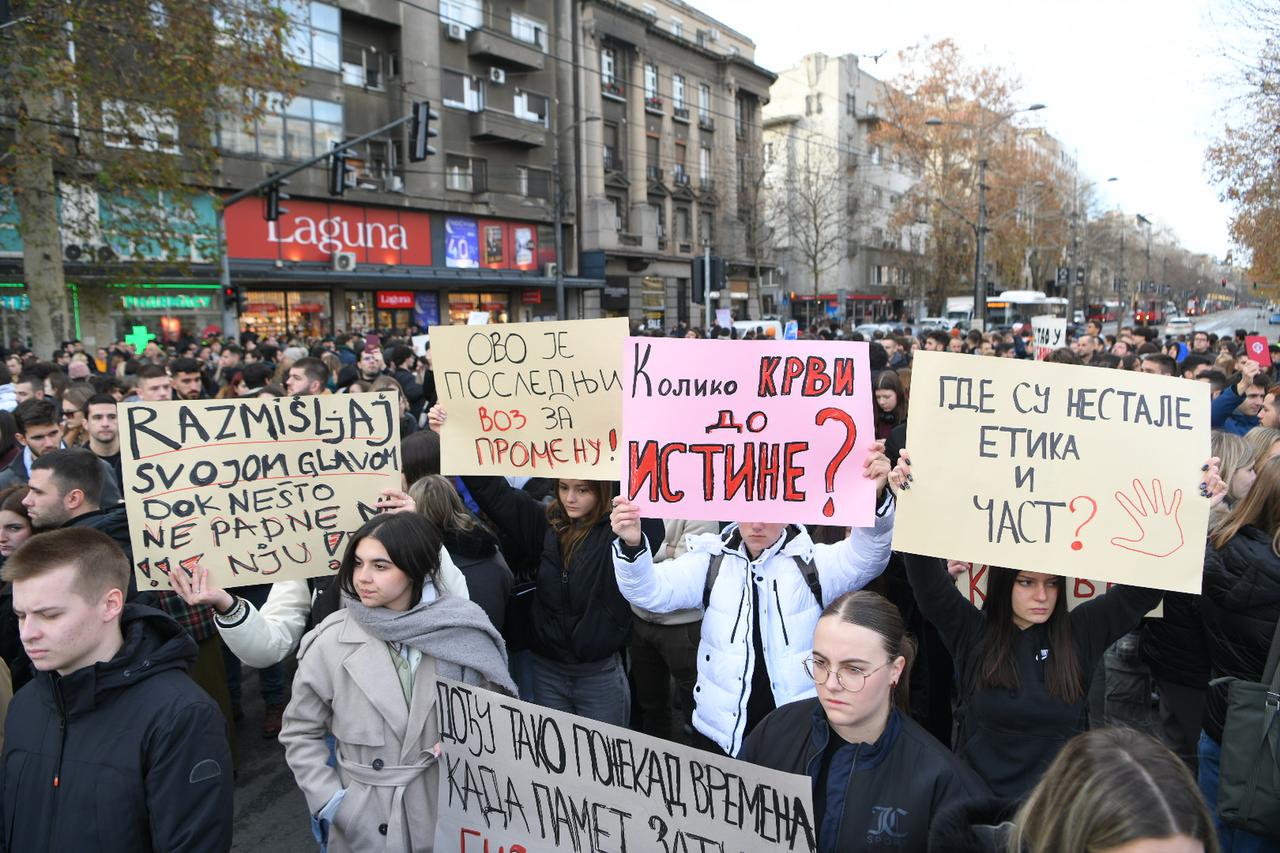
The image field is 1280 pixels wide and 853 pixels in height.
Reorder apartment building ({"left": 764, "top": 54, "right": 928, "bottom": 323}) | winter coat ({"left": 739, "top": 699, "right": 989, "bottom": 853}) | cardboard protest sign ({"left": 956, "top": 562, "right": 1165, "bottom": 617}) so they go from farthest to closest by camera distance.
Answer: apartment building ({"left": 764, "top": 54, "right": 928, "bottom": 323}), cardboard protest sign ({"left": 956, "top": 562, "right": 1165, "bottom": 617}), winter coat ({"left": 739, "top": 699, "right": 989, "bottom": 853})

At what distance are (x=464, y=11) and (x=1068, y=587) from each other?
3231 cm

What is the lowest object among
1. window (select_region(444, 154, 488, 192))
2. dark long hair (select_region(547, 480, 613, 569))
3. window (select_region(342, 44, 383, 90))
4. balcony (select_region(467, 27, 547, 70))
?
dark long hair (select_region(547, 480, 613, 569))

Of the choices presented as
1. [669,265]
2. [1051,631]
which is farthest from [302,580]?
[669,265]

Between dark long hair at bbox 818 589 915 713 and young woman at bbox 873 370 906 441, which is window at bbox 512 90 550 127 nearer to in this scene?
young woman at bbox 873 370 906 441

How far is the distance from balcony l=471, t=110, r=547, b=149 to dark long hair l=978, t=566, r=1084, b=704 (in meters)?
30.7

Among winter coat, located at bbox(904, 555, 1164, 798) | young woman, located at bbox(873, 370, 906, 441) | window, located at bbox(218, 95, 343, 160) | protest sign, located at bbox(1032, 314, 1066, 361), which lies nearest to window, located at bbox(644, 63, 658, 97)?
window, located at bbox(218, 95, 343, 160)

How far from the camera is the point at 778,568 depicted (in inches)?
122

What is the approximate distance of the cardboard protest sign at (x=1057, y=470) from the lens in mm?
2662

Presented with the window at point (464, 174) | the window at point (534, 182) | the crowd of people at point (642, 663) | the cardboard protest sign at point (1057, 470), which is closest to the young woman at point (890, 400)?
the crowd of people at point (642, 663)

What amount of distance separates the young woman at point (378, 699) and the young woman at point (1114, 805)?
1803 millimetres

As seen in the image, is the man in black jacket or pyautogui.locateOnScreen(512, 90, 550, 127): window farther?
pyautogui.locateOnScreen(512, 90, 550, 127): window

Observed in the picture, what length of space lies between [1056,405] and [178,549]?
10.9ft

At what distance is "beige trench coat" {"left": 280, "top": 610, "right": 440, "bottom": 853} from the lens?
277 centimetres

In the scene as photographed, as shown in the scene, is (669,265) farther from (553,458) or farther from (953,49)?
(553,458)
